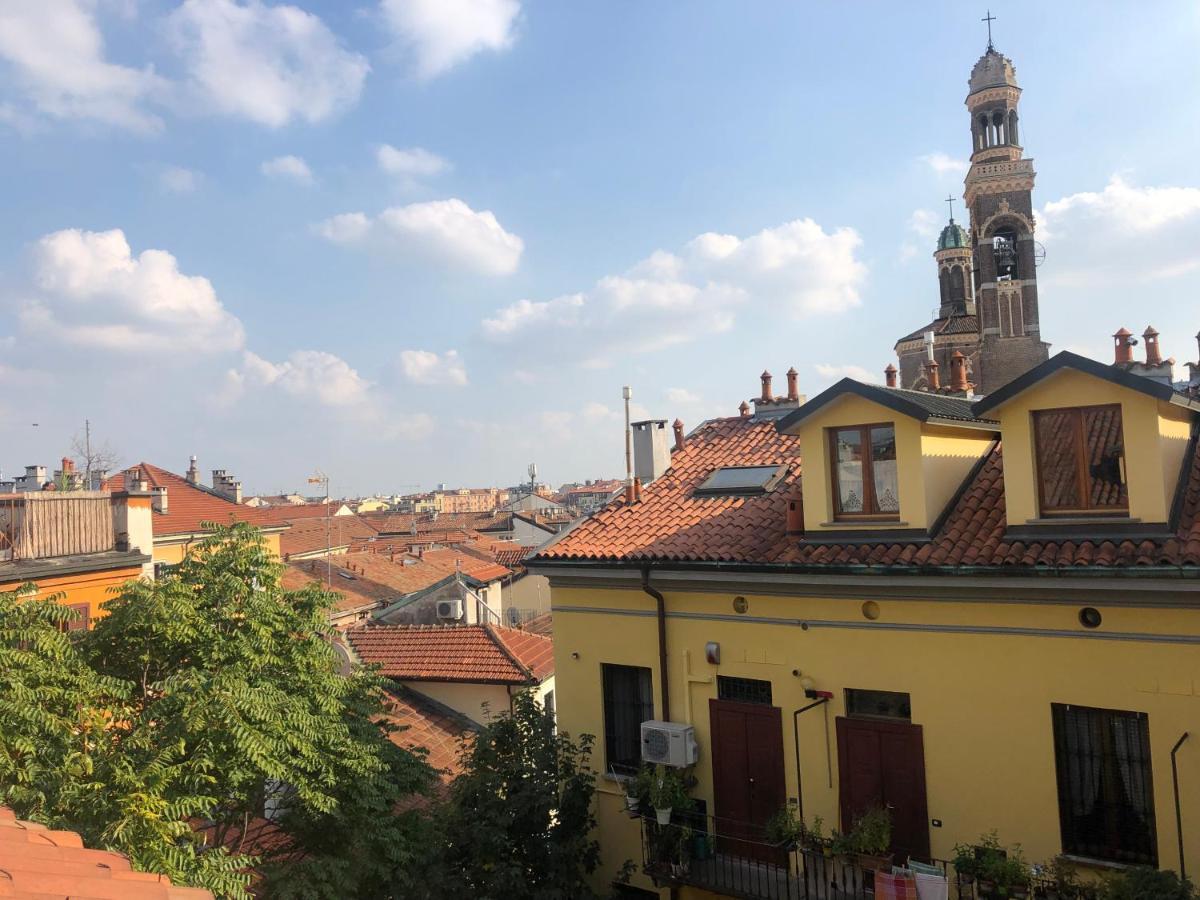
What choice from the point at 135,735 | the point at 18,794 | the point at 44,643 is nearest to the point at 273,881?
the point at 135,735

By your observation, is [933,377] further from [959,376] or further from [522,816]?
[522,816]

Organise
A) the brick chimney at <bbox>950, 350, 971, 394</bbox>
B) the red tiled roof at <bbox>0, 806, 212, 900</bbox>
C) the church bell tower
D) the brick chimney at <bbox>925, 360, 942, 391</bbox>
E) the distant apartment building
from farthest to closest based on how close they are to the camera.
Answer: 1. the church bell tower
2. the brick chimney at <bbox>925, 360, 942, 391</bbox>
3. the brick chimney at <bbox>950, 350, 971, 394</bbox>
4. the distant apartment building
5. the red tiled roof at <bbox>0, 806, 212, 900</bbox>

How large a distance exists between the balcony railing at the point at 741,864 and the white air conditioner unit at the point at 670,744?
2.28 ft

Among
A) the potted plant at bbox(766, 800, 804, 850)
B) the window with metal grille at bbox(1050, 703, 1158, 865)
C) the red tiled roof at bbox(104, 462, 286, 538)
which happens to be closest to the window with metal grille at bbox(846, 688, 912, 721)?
the potted plant at bbox(766, 800, 804, 850)

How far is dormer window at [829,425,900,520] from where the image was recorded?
1012 centimetres

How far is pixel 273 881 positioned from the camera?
28.9ft

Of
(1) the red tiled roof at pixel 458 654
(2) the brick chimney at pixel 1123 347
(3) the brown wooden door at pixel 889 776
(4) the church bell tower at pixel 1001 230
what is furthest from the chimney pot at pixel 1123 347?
(4) the church bell tower at pixel 1001 230

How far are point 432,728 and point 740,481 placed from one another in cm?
829

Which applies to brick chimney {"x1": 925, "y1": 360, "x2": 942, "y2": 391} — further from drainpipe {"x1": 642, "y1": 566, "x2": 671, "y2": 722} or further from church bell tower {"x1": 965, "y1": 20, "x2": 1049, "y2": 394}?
church bell tower {"x1": 965, "y1": 20, "x2": 1049, "y2": 394}

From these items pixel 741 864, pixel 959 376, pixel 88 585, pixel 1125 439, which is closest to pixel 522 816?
pixel 741 864

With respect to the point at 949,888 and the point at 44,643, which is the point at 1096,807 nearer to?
the point at 949,888

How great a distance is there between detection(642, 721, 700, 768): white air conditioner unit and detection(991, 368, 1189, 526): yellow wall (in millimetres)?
4900

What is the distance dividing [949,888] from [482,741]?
20.0 feet

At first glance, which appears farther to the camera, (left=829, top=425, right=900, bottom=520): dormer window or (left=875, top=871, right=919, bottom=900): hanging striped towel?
(left=829, top=425, right=900, bottom=520): dormer window
